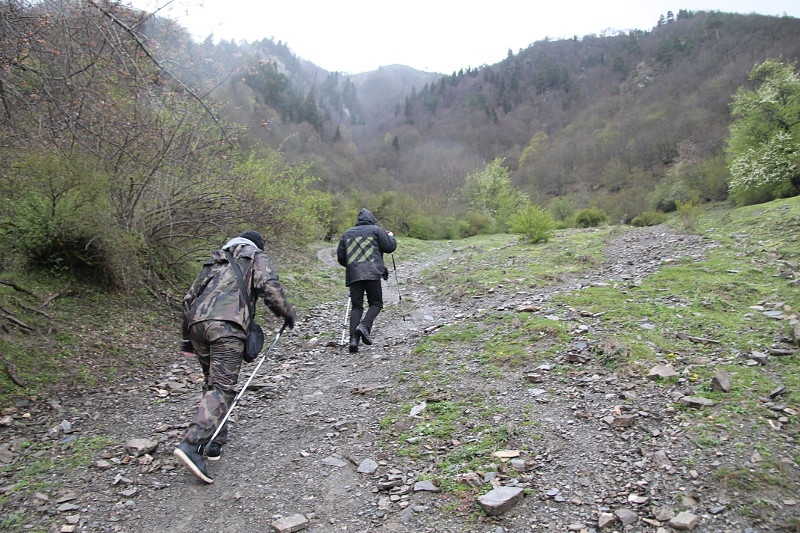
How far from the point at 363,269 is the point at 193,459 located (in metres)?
4.45

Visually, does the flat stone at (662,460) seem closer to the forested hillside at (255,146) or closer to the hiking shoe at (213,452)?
the hiking shoe at (213,452)

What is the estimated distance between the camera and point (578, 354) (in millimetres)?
5684

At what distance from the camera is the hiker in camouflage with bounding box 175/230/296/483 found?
428 cm

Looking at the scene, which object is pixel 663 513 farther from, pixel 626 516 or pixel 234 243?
pixel 234 243

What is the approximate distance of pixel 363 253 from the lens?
8.02m

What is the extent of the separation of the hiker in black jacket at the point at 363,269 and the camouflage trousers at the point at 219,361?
3.37 m

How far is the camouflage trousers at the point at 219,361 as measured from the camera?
4324 mm

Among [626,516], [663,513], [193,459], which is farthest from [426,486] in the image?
[193,459]

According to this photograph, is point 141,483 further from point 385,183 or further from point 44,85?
point 385,183

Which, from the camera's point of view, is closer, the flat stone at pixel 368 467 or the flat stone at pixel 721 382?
the flat stone at pixel 368 467

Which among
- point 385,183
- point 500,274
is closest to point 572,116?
point 385,183

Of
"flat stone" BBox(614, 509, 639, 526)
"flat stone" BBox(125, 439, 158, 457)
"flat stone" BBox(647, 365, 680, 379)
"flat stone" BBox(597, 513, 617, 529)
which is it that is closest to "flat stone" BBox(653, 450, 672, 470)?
"flat stone" BBox(614, 509, 639, 526)

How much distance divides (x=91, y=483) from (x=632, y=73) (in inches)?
5429

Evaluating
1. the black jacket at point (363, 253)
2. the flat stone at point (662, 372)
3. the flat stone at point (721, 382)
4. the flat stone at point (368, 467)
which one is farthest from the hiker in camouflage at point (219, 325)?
the flat stone at point (721, 382)
